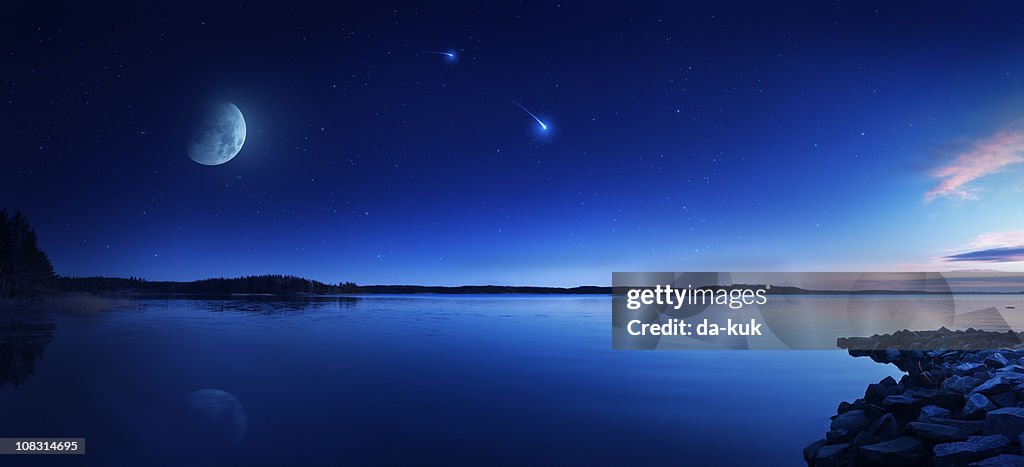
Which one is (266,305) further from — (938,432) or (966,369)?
(938,432)

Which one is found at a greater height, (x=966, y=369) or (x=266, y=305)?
(x=966, y=369)

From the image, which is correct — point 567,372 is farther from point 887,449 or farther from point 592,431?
point 887,449

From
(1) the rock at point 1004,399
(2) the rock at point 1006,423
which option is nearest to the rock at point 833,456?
(2) the rock at point 1006,423

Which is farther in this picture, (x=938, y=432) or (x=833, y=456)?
(x=833, y=456)

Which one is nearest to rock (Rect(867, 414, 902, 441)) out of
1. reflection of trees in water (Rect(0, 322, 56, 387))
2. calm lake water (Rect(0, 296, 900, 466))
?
calm lake water (Rect(0, 296, 900, 466))

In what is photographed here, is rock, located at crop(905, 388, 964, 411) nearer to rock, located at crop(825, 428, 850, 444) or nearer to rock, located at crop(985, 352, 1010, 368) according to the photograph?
rock, located at crop(825, 428, 850, 444)

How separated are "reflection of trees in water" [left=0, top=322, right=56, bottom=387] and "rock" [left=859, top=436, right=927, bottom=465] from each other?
20619 mm

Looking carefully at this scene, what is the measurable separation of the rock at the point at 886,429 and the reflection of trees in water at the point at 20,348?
2104cm

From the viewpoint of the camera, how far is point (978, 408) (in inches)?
315

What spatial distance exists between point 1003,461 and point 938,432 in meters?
1.13

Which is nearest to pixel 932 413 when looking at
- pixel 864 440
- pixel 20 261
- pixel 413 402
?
pixel 864 440

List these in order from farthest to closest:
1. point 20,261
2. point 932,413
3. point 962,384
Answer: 1. point 20,261
2. point 962,384
3. point 932,413

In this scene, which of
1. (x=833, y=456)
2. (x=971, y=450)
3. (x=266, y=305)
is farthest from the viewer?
(x=266, y=305)

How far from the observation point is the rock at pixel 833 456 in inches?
302
